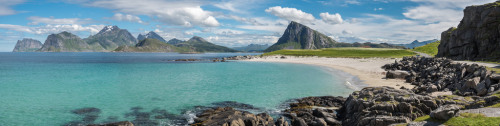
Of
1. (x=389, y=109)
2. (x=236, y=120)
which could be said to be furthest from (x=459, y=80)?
(x=236, y=120)

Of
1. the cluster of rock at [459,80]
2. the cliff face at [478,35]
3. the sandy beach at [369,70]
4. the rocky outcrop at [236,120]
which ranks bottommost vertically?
the rocky outcrop at [236,120]

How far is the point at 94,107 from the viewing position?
102 feet

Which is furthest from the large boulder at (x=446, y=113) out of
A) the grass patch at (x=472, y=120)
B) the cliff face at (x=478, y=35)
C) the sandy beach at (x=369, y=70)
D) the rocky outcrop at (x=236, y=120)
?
the cliff face at (x=478, y=35)

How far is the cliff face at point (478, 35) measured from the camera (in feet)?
188

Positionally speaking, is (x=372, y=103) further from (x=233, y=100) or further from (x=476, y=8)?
(x=476, y=8)

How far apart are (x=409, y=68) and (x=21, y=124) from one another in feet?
229

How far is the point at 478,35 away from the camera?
61.3 meters

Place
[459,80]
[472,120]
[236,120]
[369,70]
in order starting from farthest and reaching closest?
1. [369,70]
2. [459,80]
3. [236,120]
4. [472,120]

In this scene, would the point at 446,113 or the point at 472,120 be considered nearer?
the point at 472,120

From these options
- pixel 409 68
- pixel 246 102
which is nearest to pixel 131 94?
pixel 246 102

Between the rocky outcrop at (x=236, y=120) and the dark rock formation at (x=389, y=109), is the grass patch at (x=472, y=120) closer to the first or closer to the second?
the dark rock formation at (x=389, y=109)

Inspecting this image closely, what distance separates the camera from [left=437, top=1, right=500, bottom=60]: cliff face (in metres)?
57.4

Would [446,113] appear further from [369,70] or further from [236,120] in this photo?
[369,70]

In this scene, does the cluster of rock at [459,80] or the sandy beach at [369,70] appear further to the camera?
the sandy beach at [369,70]
